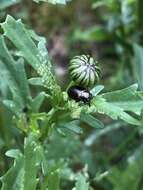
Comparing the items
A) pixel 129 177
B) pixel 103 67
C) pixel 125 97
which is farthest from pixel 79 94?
pixel 103 67

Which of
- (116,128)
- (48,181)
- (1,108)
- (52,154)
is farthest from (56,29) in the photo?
(48,181)

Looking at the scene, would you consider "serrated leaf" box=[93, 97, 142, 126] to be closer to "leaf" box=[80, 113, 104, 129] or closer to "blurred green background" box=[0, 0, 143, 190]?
"leaf" box=[80, 113, 104, 129]

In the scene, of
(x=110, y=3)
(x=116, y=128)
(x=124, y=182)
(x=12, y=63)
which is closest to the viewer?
(x=12, y=63)

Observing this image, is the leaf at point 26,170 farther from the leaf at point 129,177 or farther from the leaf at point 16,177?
the leaf at point 129,177

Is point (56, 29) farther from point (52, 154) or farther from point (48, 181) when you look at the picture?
point (48, 181)

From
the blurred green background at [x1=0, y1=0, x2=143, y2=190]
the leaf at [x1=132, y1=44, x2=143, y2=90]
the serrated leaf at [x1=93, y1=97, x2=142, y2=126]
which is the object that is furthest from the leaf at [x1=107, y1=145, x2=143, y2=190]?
the serrated leaf at [x1=93, y1=97, x2=142, y2=126]

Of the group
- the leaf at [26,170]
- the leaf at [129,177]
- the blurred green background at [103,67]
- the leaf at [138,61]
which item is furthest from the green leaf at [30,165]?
the leaf at [138,61]
